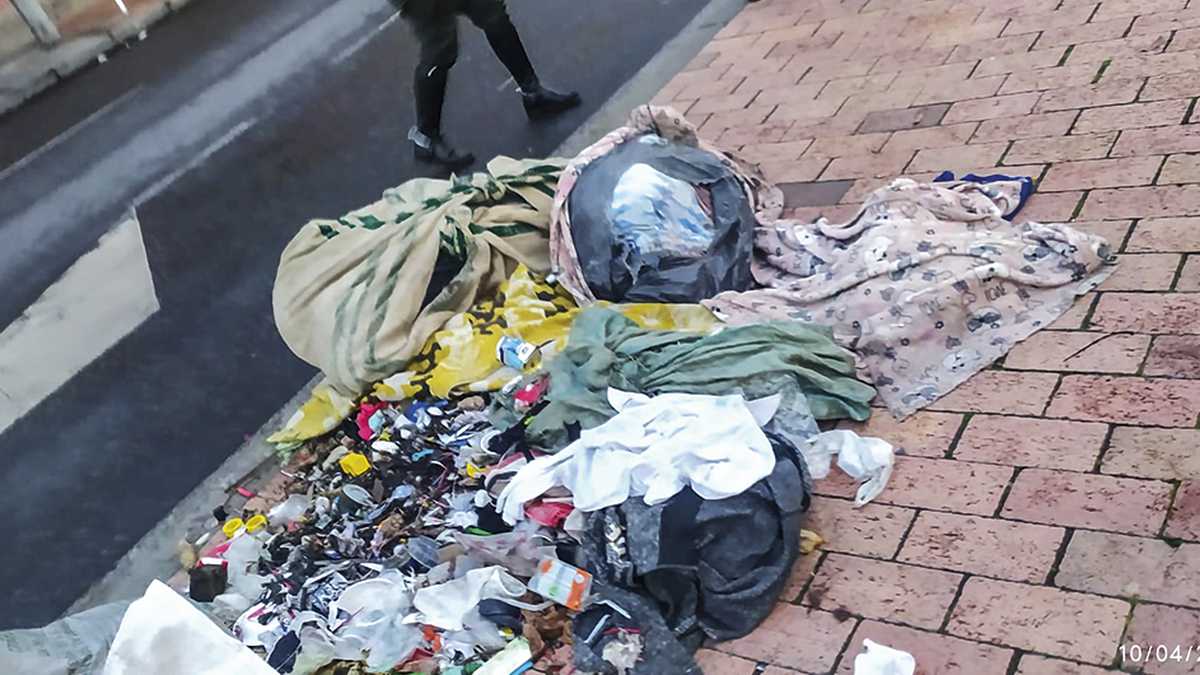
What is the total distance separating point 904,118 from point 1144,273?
4.76 ft

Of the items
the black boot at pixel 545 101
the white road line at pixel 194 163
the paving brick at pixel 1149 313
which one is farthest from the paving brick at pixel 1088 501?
the white road line at pixel 194 163

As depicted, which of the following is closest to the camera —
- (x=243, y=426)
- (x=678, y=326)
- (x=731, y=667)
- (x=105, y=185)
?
(x=731, y=667)

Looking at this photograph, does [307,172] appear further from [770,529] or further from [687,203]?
[770,529]

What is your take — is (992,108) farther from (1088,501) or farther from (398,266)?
(398,266)

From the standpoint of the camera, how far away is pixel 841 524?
2801 mm

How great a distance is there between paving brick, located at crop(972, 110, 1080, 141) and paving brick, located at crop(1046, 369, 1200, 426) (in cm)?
131

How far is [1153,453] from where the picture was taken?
263cm

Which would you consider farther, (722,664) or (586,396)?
(586,396)

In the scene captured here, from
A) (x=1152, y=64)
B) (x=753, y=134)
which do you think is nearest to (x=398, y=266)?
(x=753, y=134)

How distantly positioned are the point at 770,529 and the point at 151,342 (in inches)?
127

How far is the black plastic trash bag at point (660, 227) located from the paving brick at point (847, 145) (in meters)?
0.61

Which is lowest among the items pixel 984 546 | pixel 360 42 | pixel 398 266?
pixel 984 546

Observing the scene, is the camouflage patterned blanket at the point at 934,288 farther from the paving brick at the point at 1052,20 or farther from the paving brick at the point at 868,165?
the paving brick at the point at 1052,20

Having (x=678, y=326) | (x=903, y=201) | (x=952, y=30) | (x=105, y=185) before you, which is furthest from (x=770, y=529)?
(x=105, y=185)
